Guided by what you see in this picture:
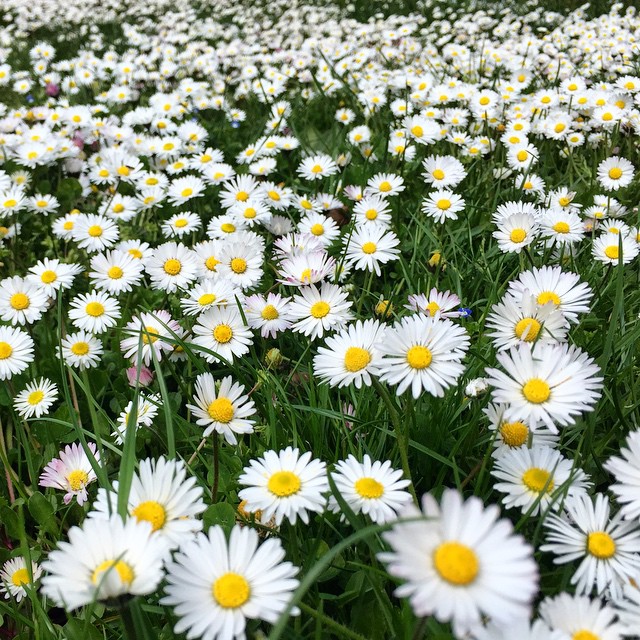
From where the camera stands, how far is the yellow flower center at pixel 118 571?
76 centimetres

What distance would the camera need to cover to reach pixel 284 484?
1008 mm

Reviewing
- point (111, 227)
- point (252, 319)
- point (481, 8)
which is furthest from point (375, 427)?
point (481, 8)

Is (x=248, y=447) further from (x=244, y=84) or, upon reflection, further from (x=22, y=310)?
(x=244, y=84)

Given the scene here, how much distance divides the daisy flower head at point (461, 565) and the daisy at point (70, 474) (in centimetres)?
94

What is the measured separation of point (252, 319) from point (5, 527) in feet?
2.55

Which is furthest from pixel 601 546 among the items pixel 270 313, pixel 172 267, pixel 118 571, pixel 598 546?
pixel 172 267

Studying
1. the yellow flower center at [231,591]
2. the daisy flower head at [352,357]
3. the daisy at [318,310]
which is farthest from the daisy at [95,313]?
the yellow flower center at [231,591]

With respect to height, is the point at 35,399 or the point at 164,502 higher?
the point at 35,399

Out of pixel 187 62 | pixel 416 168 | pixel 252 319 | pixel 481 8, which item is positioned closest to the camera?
pixel 252 319

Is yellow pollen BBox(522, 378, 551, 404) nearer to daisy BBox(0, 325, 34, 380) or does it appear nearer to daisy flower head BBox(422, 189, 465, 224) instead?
daisy flower head BBox(422, 189, 465, 224)

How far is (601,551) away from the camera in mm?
906

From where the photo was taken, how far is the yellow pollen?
3.36ft

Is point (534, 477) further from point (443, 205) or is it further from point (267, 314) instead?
point (443, 205)

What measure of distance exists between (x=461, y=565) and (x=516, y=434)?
0.59 meters
